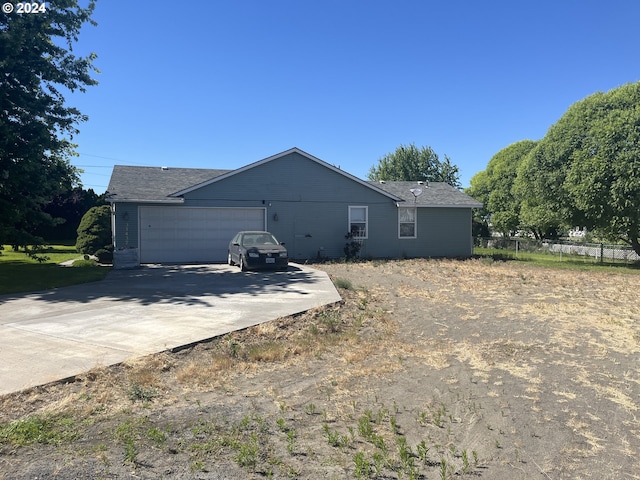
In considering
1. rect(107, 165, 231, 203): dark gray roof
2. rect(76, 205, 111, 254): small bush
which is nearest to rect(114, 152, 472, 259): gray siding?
rect(107, 165, 231, 203): dark gray roof

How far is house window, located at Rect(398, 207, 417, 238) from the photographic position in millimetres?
21922

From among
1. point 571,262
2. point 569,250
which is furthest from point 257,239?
point 569,250

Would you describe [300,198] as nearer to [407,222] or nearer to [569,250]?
[407,222]

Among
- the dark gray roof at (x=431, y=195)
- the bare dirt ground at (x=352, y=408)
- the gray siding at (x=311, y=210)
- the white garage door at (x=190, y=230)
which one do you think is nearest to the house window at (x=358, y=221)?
the gray siding at (x=311, y=210)

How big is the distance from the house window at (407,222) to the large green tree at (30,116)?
1477 centimetres

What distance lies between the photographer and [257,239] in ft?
52.0

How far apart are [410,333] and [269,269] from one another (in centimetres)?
853

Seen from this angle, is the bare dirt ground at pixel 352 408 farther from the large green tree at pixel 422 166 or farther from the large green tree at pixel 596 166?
the large green tree at pixel 422 166

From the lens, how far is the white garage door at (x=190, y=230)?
18.0 m

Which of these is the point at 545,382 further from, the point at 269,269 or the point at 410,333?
the point at 269,269

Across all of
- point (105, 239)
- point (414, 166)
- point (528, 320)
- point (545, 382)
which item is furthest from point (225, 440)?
point (414, 166)

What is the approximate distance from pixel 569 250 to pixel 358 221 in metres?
16.1

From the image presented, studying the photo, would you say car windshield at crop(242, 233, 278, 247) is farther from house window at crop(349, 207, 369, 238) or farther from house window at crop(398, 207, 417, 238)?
house window at crop(398, 207, 417, 238)

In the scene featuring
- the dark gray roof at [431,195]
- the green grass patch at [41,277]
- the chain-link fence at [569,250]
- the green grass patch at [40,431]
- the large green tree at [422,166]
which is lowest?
the green grass patch at [40,431]
